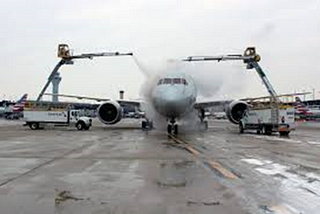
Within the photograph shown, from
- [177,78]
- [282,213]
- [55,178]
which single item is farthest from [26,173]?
[177,78]

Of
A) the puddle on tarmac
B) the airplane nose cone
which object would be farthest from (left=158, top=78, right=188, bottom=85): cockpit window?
the puddle on tarmac

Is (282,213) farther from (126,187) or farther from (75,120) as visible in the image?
(75,120)

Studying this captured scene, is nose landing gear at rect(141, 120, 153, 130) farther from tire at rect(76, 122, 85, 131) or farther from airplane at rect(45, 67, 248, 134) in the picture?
tire at rect(76, 122, 85, 131)

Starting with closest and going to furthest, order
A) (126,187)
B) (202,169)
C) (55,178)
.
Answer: (126,187), (55,178), (202,169)

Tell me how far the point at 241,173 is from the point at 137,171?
2.37 m

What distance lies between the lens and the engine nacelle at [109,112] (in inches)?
1447

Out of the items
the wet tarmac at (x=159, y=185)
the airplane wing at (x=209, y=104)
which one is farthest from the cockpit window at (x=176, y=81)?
the wet tarmac at (x=159, y=185)

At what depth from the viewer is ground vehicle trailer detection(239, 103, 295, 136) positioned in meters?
28.4

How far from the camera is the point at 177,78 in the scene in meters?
29.7

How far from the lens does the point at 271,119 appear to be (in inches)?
1144

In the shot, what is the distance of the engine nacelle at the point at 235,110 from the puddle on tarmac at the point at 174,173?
2419cm

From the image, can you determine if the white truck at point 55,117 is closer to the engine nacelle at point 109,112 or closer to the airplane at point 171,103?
the engine nacelle at point 109,112

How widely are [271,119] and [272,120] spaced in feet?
0.43

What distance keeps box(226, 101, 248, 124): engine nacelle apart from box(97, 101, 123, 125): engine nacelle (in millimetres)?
8729
